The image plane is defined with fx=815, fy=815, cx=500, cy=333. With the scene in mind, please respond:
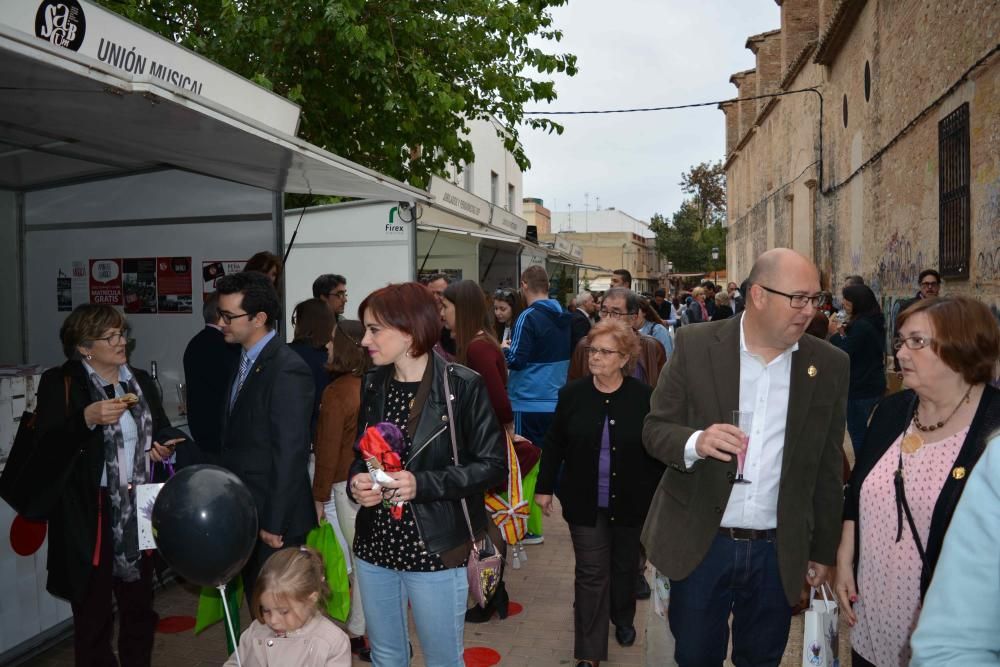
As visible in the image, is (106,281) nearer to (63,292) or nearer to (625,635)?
(63,292)

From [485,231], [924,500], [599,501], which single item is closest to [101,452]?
[599,501]

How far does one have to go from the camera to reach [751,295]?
3.02 meters

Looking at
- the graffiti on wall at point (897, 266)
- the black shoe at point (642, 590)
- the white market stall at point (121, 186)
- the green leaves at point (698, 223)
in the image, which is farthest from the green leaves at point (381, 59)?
the green leaves at point (698, 223)

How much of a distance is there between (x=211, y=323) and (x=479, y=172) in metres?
20.9

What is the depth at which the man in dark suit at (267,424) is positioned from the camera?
3.49 metres

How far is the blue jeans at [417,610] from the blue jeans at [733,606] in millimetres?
849

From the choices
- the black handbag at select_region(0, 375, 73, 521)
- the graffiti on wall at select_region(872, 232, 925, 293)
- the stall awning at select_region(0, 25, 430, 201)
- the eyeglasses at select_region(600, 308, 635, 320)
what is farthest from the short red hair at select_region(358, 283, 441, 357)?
the graffiti on wall at select_region(872, 232, 925, 293)

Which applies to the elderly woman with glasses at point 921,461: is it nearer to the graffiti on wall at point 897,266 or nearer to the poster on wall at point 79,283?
the poster on wall at point 79,283

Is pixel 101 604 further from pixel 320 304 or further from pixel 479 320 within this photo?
pixel 479 320

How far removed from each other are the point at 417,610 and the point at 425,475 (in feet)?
1.79

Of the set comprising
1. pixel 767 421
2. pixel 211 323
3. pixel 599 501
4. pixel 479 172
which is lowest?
pixel 599 501

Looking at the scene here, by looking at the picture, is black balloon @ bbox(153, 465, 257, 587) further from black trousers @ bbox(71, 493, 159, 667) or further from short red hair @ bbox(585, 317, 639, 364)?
short red hair @ bbox(585, 317, 639, 364)

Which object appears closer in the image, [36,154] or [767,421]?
[767,421]

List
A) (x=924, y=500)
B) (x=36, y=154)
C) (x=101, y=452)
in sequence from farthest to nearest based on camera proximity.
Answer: (x=36, y=154) < (x=101, y=452) < (x=924, y=500)
